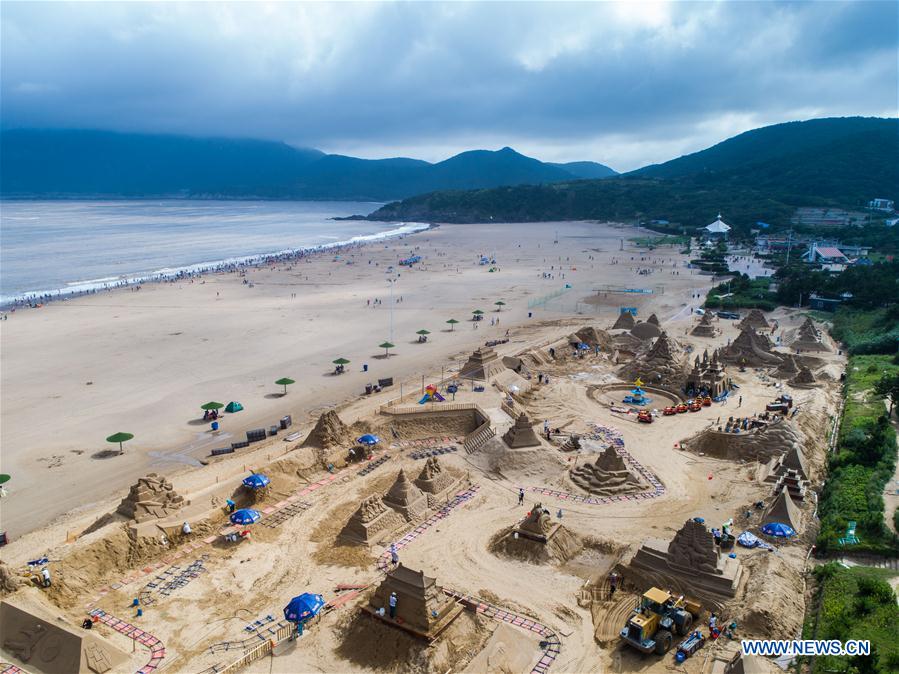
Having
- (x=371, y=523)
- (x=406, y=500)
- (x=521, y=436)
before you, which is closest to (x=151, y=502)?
(x=371, y=523)

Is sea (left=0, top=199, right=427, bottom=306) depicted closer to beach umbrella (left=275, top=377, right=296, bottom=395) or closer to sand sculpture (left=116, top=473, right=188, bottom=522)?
beach umbrella (left=275, top=377, right=296, bottom=395)

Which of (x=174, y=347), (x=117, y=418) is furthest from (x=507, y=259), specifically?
(x=117, y=418)

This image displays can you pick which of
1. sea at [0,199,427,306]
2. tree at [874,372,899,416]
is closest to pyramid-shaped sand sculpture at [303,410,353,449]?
tree at [874,372,899,416]

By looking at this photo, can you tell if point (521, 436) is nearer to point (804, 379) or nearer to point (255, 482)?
point (255, 482)

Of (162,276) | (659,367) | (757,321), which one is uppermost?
(162,276)

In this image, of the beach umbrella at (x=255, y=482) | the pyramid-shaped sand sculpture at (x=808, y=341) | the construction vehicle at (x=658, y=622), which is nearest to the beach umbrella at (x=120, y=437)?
the beach umbrella at (x=255, y=482)

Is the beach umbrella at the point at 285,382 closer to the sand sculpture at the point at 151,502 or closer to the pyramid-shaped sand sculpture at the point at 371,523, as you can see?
the sand sculpture at the point at 151,502

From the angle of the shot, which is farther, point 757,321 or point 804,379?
point 757,321

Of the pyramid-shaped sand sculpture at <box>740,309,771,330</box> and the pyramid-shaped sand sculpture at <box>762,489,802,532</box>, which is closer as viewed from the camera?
the pyramid-shaped sand sculpture at <box>762,489,802,532</box>
